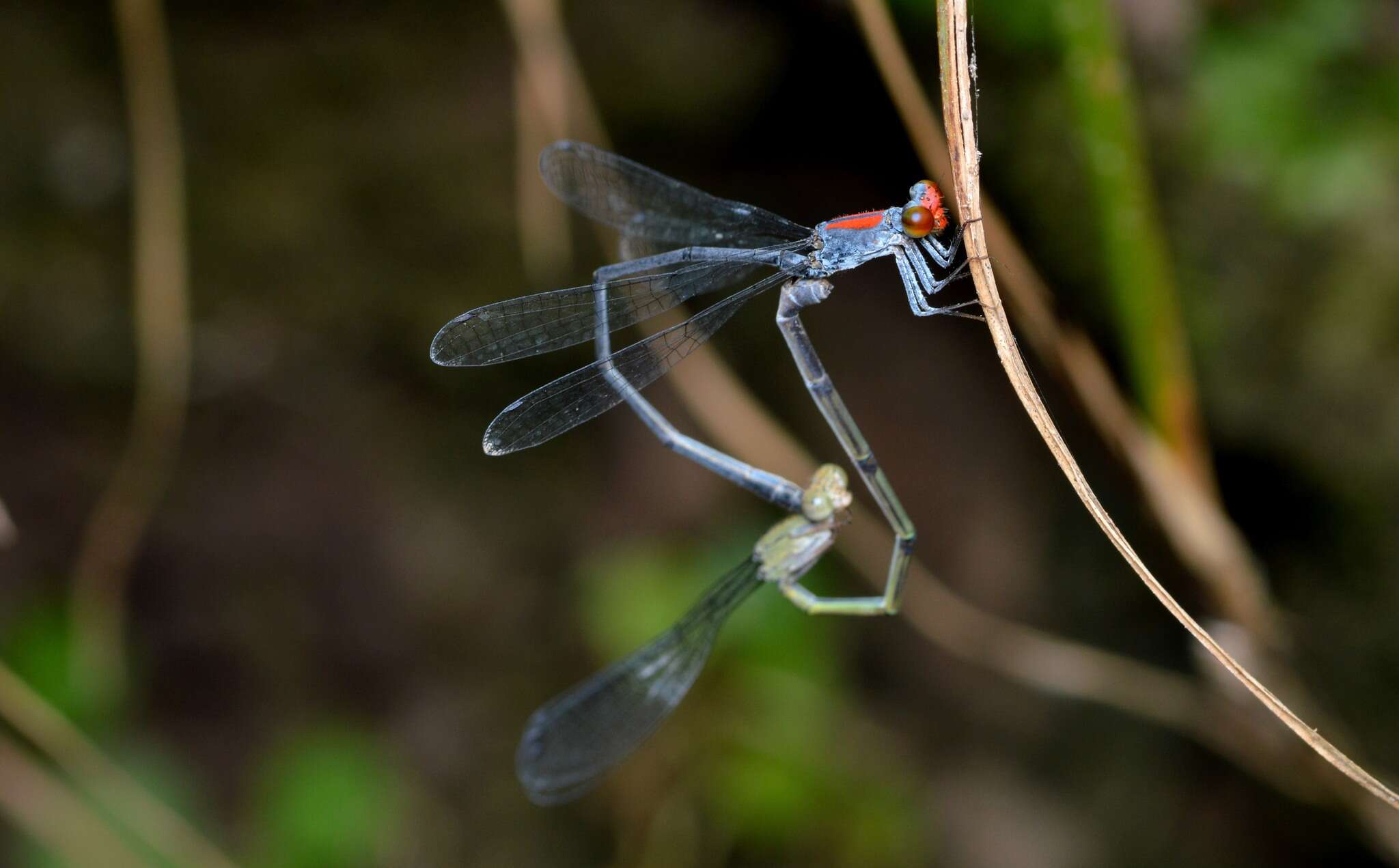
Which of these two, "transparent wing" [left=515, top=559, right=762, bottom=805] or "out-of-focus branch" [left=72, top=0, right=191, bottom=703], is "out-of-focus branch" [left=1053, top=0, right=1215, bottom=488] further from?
"out-of-focus branch" [left=72, top=0, right=191, bottom=703]

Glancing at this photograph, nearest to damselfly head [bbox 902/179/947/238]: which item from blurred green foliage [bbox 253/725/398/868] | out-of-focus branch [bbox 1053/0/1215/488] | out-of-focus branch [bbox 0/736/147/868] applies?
out-of-focus branch [bbox 1053/0/1215/488]

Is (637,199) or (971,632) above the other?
(637,199)

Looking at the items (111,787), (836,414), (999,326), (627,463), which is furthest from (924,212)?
(111,787)

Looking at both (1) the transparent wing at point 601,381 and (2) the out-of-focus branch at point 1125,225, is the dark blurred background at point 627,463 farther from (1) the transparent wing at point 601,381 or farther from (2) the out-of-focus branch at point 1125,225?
(1) the transparent wing at point 601,381

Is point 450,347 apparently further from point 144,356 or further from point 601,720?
point 144,356

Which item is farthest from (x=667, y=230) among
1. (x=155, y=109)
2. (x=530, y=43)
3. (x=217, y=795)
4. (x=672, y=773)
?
(x=217, y=795)

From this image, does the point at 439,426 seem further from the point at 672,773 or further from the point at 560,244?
the point at 672,773

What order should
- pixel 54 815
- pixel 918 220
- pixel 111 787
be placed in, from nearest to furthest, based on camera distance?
pixel 918 220
pixel 54 815
pixel 111 787
